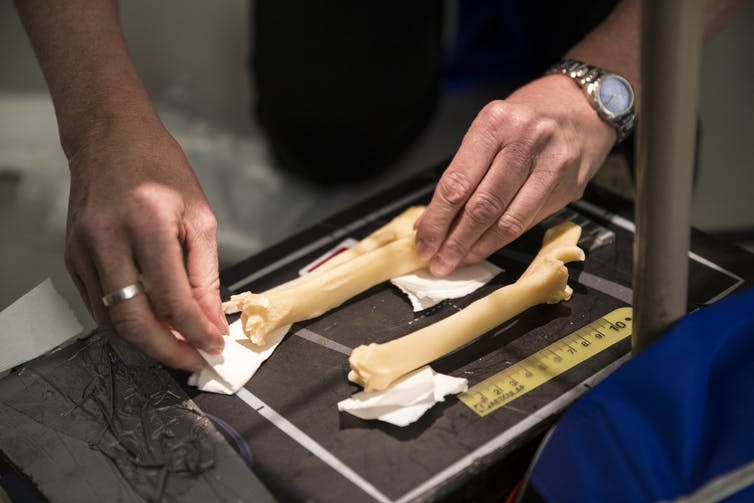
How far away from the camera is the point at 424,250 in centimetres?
94

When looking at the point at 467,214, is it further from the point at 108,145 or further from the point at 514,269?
the point at 108,145

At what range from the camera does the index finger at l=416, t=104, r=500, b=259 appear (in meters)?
0.91

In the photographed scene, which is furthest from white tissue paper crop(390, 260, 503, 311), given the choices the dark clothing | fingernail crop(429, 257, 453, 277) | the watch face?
the dark clothing

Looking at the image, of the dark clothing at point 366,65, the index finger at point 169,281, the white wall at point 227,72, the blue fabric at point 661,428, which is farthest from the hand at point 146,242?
the white wall at point 227,72

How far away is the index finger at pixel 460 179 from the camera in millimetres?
911

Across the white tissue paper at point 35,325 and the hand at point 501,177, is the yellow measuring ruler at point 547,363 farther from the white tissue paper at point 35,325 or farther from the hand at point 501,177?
the white tissue paper at point 35,325

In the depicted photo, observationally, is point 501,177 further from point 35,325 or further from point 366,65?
point 366,65

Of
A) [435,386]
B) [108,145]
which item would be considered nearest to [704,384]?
[435,386]

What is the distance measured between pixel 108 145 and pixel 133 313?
20cm

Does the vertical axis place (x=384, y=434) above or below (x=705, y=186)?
above

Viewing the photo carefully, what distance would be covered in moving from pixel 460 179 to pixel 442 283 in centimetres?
13

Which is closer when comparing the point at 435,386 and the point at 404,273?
the point at 435,386

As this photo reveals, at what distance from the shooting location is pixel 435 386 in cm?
80

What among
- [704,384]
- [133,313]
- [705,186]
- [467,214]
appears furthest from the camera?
[705,186]
